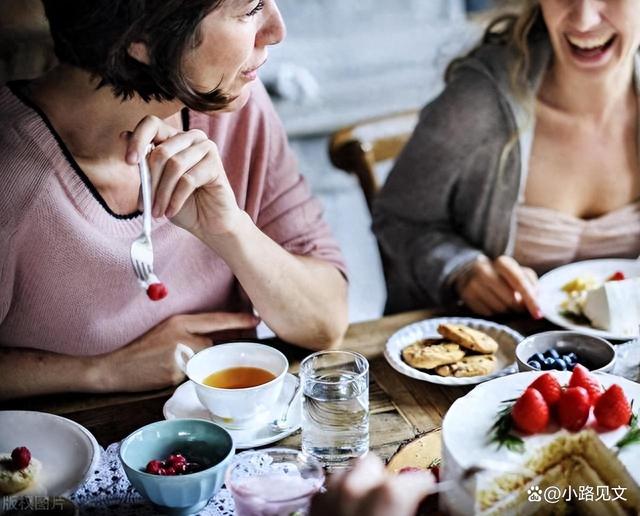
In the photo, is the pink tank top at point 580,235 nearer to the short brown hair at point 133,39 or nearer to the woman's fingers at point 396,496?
the short brown hair at point 133,39

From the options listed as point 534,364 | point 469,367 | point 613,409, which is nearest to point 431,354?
point 469,367

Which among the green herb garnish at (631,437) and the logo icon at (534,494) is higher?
the green herb garnish at (631,437)

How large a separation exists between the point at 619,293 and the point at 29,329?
3.23ft

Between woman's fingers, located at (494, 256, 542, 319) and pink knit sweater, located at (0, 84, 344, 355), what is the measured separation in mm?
313

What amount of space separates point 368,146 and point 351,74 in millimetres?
1544

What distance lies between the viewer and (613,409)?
100cm

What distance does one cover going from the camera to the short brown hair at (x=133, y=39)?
3.82 feet

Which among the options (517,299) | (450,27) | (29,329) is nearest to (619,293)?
(517,299)

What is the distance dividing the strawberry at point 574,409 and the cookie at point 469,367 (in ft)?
1.00

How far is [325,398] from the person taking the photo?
114 centimetres

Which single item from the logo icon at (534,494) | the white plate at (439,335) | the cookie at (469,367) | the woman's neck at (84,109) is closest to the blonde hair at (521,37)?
the white plate at (439,335)

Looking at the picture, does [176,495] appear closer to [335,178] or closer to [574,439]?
[574,439]

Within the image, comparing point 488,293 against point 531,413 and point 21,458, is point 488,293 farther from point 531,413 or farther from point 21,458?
point 21,458

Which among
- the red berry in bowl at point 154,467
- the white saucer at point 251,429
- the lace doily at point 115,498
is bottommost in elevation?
the white saucer at point 251,429
